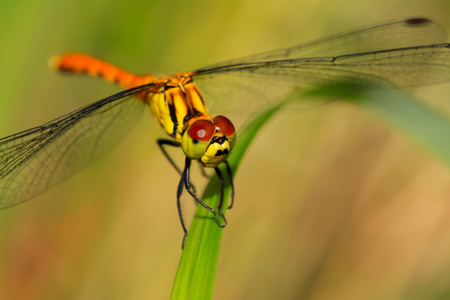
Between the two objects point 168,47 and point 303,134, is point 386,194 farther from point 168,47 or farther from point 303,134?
point 168,47

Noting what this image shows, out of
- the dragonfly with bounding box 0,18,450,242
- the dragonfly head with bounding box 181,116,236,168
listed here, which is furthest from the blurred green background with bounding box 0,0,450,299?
the dragonfly head with bounding box 181,116,236,168

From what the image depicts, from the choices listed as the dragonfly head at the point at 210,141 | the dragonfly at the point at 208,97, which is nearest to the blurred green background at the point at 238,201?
the dragonfly at the point at 208,97

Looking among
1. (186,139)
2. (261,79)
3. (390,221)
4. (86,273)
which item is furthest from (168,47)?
(390,221)

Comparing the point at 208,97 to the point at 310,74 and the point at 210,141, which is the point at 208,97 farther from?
the point at 210,141

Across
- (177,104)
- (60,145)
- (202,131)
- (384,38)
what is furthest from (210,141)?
(384,38)

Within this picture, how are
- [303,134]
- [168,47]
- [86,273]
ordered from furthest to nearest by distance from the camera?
[168,47]
[303,134]
[86,273]

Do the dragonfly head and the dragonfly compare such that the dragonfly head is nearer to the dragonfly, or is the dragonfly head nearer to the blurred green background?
the dragonfly

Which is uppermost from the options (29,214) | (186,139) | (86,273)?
(186,139)
